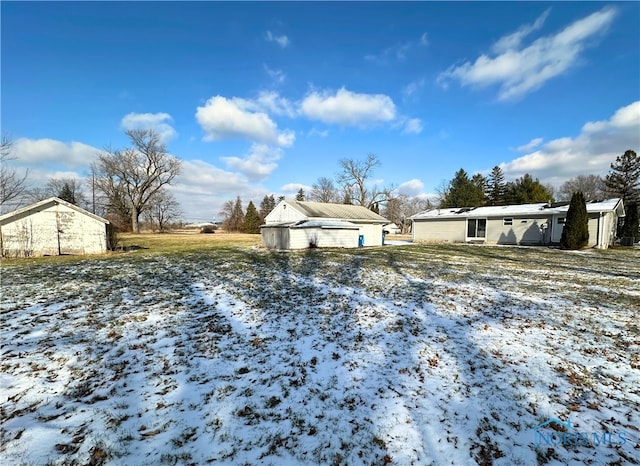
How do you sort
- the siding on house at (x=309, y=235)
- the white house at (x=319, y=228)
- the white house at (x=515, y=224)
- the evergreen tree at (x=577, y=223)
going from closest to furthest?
the evergreen tree at (x=577, y=223)
the siding on house at (x=309, y=235)
the white house at (x=319, y=228)
the white house at (x=515, y=224)

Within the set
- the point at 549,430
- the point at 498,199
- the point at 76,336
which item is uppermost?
the point at 498,199

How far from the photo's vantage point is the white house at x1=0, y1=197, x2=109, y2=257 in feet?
44.4

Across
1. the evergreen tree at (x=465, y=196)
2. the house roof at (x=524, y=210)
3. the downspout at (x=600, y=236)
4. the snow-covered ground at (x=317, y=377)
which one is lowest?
the snow-covered ground at (x=317, y=377)

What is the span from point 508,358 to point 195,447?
399 cm

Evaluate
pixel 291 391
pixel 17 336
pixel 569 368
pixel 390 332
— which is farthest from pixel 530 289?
pixel 17 336

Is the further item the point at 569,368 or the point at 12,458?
the point at 569,368

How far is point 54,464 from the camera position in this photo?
7.52ft

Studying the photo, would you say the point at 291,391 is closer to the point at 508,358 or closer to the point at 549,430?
the point at 549,430

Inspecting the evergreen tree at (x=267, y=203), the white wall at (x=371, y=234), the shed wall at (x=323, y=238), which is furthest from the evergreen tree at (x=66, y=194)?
the white wall at (x=371, y=234)

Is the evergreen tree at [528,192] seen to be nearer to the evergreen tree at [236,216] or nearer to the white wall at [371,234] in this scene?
the white wall at [371,234]

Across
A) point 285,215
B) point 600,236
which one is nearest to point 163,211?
point 285,215

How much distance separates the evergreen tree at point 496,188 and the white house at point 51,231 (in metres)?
42.2

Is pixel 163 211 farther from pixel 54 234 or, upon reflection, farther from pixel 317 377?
pixel 317 377

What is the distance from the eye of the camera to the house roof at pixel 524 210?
18650mm
